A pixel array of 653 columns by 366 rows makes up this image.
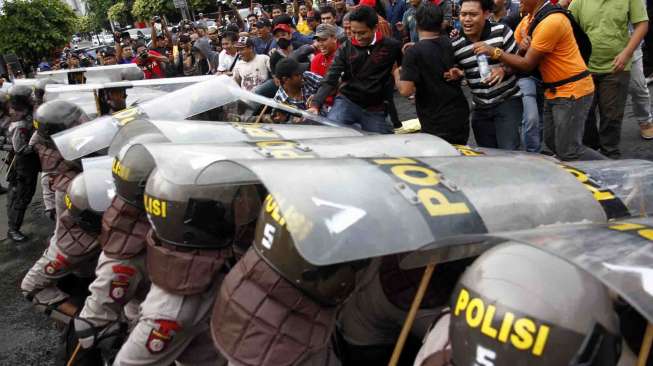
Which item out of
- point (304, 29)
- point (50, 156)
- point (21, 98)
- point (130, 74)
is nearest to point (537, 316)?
point (50, 156)

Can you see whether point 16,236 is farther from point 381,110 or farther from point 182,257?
point 182,257

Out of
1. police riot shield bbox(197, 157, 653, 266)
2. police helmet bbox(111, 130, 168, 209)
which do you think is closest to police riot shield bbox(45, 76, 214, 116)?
police helmet bbox(111, 130, 168, 209)

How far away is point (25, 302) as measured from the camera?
5156 mm

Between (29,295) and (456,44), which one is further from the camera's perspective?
(29,295)

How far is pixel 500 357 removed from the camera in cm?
143

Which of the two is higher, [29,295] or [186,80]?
[186,80]

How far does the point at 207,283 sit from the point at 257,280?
1.97 ft

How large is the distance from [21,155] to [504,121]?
4931 millimetres

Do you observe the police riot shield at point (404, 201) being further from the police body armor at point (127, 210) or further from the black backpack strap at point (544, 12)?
the black backpack strap at point (544, 12)

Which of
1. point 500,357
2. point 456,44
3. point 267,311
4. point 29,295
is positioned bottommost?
point 29,295

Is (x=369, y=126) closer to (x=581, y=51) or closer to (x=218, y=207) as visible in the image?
(x=581, y=51)

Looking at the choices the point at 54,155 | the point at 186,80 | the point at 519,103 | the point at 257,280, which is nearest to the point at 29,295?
the point at 54,155

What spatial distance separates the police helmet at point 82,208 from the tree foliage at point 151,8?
27.8 m

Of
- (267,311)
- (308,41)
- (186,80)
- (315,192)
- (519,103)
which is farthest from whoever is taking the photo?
(308,41)
